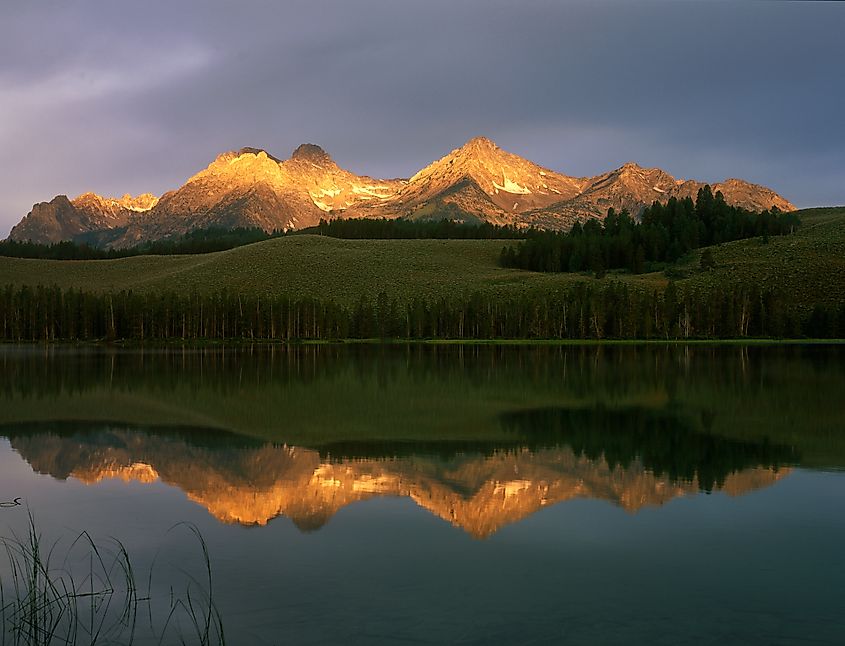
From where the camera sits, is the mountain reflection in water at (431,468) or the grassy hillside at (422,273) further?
the grassy hillside at (422,273)

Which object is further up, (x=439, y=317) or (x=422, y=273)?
(x=422, y=273)

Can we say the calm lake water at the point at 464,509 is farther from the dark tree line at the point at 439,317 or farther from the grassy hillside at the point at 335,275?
the grassy hillside at the point at 335,275

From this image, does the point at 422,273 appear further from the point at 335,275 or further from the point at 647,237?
the point at 647,237

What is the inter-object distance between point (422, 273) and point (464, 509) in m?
160

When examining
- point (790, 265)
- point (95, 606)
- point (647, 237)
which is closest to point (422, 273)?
point (647, 237)

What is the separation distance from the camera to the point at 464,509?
614 inches

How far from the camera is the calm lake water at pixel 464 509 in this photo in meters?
10.1

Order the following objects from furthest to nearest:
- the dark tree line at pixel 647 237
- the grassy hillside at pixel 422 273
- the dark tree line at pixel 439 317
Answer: the dark tree line at pixel 647 237 → the grassy hillside at pixel 422 273 → the dark tree line at pixel 439 317

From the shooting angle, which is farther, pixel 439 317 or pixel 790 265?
pixel 790 265

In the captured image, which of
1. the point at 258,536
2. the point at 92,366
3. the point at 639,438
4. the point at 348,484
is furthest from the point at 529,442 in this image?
the point at 92,366

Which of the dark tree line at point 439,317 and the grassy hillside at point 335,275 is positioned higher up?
the grassy hillside at point 335,275

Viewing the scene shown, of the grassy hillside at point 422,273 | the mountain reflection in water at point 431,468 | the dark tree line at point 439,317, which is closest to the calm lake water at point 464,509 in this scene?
the mountain reflection in water at point 431,468

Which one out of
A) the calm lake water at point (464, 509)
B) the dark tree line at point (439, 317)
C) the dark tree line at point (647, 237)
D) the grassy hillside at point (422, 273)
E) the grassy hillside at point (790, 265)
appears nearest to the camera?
the calm lake water at point (464, 509)

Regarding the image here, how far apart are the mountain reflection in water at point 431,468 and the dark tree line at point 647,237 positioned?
146 m
